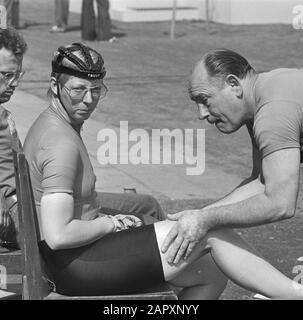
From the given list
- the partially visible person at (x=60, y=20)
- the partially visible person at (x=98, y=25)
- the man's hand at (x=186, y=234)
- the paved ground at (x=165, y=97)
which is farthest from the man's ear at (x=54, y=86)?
the partially visible person at (x=60, y=20)

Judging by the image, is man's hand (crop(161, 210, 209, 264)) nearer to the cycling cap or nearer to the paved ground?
the cycling cap

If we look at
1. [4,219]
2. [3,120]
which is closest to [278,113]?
[4,219]

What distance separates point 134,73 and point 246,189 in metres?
9.59

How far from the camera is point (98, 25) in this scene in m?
17.3

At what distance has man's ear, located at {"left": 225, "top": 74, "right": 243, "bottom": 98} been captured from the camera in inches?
160

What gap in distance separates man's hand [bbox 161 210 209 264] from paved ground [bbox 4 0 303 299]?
1440 millimetres

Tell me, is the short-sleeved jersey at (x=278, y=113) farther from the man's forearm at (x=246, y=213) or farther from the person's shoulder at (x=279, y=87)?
the man's forearm at (x=246, y=213)

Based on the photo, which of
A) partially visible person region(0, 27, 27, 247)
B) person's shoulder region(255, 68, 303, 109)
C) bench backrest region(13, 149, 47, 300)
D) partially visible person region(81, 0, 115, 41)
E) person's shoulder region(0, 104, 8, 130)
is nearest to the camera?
bench backrest region(13, 149, 47, 300)

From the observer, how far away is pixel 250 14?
20.9 metres

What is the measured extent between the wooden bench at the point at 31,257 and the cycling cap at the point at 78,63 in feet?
1.65

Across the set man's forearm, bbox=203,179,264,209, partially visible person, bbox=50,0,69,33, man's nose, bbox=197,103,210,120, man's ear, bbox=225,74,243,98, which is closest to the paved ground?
partially visible person, bbox=50,0,69,33

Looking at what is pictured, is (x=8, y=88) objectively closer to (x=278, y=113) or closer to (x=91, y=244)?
(x=91, y=244)

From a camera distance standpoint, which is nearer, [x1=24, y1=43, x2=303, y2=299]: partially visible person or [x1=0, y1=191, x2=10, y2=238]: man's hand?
[x1=24, y1=43, x2=303, y2=299]: partially visible person
